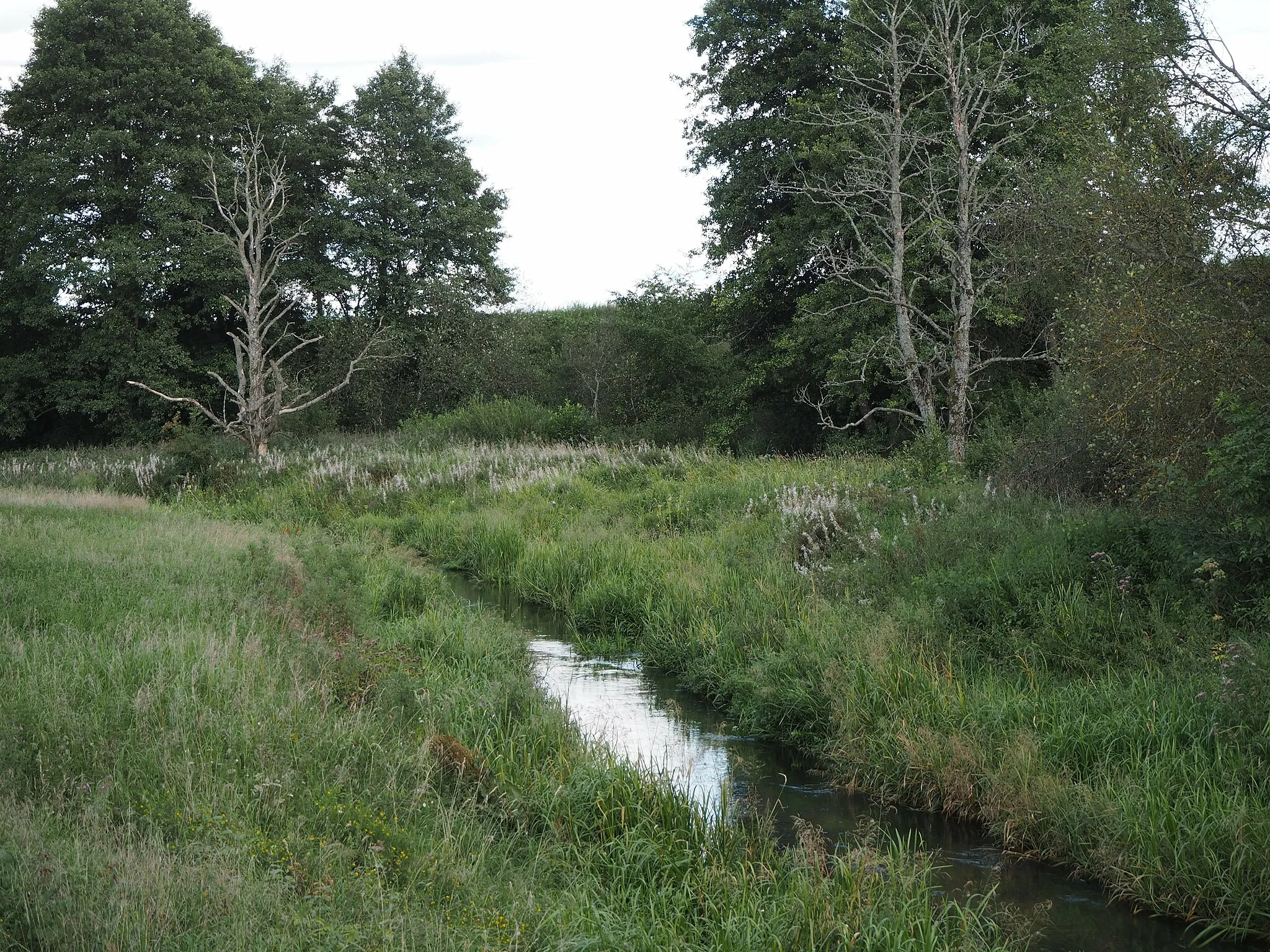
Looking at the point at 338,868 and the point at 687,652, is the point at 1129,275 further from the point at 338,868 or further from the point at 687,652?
the point at 338,868

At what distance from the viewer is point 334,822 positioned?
5.48m

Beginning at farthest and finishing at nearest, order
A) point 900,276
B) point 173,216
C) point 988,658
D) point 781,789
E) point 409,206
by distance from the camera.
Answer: point 409,206 → point 173,216 → point 900,276 → point 988,658 → point 781,789

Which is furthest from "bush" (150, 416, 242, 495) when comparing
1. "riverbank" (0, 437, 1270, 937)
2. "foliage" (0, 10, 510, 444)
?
"foliage" (0, 10, 510, 444)

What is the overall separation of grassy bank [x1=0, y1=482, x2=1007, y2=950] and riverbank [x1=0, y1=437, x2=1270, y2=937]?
51.0 inches

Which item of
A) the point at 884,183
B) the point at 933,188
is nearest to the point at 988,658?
the point at 933,188

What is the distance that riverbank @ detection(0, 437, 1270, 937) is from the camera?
6363 millimetres

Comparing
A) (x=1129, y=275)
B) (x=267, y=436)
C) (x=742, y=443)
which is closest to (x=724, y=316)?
(x=742, y=443)

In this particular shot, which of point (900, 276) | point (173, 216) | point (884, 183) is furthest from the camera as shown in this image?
point (173, 216)

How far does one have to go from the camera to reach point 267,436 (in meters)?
26.7

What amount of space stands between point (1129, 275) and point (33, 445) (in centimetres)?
3930

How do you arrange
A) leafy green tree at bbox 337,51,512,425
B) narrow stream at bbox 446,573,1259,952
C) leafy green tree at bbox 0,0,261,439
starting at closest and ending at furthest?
narrow stream at bbox 446,573,1259,952 → leafy green tree at bbox 0,0,261,439 → leafy green tree at bbox 337,51,512,425

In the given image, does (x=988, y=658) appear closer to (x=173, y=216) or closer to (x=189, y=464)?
(x=189, y=464)

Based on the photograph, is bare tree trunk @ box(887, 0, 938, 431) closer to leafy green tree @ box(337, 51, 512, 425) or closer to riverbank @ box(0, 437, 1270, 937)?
riverbank @ box(0, 437, 1270, 937)

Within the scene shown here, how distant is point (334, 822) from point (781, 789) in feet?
11.8
